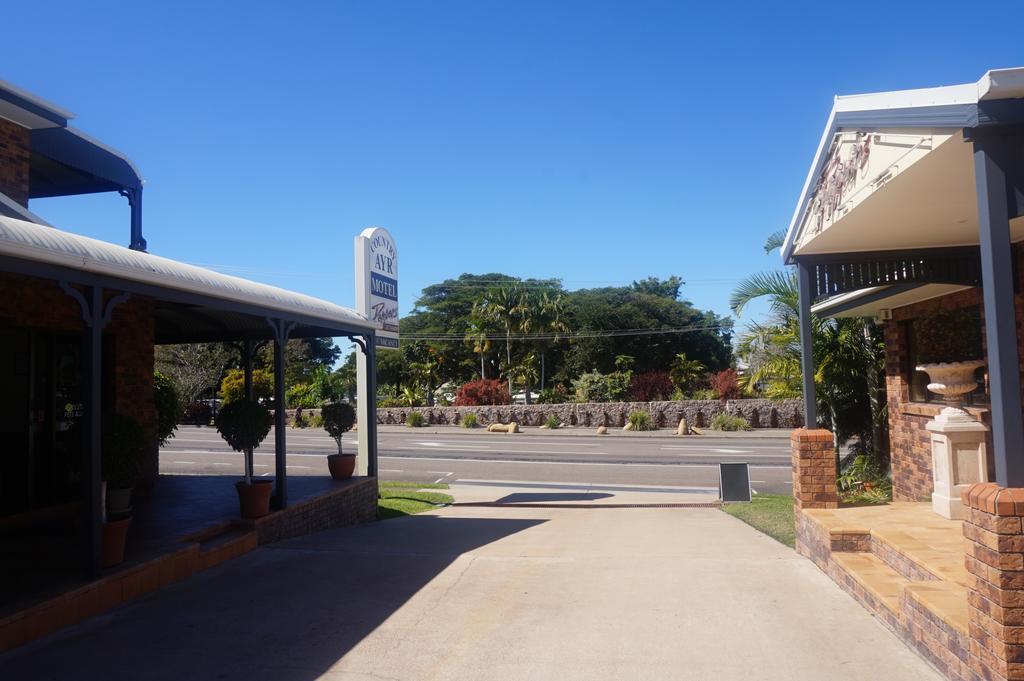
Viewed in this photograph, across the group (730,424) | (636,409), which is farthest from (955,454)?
(636,409)

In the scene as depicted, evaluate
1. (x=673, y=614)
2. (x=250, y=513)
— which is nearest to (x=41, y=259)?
(x=250, y=513)

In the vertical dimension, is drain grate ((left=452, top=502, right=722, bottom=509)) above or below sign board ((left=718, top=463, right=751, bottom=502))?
below

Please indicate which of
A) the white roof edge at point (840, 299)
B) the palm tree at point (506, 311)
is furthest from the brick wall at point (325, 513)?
the palm tree at point (506, 311)

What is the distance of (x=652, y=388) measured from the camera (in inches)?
1531

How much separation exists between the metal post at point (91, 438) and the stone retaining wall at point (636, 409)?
103 ft

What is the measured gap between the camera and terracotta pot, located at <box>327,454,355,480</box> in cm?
1252

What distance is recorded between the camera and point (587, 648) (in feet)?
16.5

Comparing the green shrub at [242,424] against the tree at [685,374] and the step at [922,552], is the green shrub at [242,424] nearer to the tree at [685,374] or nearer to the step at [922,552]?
the step at [922,552]

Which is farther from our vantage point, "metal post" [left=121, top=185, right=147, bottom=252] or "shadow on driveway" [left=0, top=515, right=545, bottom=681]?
"metal post" [left=121, top=185, right=147, bottom=252]

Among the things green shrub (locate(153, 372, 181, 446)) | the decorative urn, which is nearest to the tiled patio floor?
the decorative urn

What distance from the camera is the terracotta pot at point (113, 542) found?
6.32 m

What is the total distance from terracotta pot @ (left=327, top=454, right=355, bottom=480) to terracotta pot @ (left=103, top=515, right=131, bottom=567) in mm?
6026

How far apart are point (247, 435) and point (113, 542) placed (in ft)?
8.29

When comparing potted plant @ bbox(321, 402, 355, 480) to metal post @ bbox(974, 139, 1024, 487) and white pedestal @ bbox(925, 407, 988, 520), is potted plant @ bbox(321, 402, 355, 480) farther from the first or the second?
metal post @ bbox(974, 139, 1024, 487)
